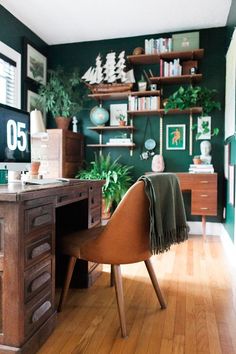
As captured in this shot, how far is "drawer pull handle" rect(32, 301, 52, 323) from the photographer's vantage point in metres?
1.34

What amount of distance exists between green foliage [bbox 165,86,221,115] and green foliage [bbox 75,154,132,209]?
0.98 metres

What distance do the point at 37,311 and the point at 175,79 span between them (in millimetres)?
3262

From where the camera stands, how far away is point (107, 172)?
12.7 ft

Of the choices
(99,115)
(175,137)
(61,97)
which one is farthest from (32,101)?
(175,137)

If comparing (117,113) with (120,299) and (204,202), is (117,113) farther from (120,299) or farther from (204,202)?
(120,299)

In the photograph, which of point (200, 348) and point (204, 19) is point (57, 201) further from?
point (204, 19)

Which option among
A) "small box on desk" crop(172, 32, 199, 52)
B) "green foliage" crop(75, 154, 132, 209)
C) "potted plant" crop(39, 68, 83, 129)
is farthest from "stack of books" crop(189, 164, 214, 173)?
"potted plant" crop(39, 68, 83, 129)

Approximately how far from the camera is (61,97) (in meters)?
3.90

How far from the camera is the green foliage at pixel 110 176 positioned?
376 cm

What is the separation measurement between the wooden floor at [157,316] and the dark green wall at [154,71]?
1.76 meters

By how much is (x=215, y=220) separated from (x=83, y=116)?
2298mm

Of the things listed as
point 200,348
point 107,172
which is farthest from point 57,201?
point 107,172

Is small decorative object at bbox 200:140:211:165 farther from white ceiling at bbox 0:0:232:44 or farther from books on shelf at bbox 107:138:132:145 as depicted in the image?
white ceiling at bbox 0:0:232:44

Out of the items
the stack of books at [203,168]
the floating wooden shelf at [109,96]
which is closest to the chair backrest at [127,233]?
the stack of books at [203,168]
